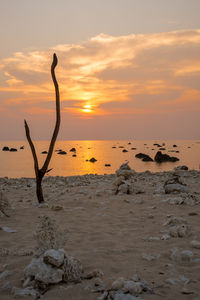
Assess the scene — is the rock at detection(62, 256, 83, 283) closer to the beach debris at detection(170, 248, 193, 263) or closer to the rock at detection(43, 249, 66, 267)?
the rock at detection(43, 249, 66, 267)

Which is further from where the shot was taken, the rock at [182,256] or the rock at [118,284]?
the rock at [182,256]

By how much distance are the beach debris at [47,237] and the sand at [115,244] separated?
1.17 ft

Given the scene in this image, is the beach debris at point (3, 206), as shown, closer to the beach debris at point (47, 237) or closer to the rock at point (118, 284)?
the beach debris at point (47, 237)

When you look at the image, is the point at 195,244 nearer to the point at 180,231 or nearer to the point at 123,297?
the point at 180,231

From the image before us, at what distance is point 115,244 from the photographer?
4457mm

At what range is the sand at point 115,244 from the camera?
297cm

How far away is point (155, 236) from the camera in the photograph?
4973 millimetres

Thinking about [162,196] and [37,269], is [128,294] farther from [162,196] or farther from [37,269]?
[162,196]

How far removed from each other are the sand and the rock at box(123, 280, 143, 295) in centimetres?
7

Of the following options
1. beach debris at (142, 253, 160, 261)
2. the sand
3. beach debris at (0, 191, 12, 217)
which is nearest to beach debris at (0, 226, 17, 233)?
the sand

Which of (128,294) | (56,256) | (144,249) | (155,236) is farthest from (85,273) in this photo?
(155,236)

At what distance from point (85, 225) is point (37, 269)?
288cm

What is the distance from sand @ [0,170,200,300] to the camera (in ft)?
9.75

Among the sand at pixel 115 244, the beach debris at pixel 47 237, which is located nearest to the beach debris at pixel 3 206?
the sand at pixel 115 244
